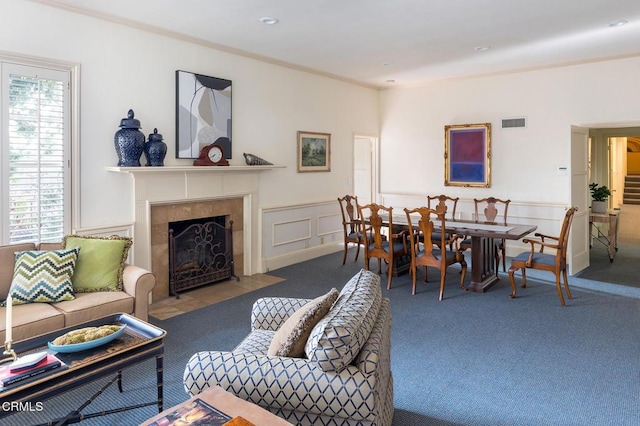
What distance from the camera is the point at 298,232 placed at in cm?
652

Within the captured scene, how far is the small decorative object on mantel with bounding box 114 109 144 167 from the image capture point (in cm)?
416

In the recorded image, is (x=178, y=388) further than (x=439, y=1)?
No

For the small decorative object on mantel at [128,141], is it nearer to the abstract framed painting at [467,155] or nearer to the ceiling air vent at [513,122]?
the abstract framed painting at [467,155]

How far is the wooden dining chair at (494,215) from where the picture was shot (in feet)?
18.5

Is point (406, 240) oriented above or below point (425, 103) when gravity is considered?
below

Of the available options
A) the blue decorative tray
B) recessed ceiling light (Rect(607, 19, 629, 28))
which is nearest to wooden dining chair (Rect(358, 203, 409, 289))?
recessed ceiling light (Rect(607, 19, 629, 28))

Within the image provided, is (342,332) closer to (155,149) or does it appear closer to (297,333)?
(297,333)

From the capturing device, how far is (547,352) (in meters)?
3.38

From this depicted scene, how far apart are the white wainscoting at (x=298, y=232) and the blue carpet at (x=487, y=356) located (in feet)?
3.22

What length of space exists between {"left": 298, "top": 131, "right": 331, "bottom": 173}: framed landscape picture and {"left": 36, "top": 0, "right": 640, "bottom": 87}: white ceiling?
100 centimetres

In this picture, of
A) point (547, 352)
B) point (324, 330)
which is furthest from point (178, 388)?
point (547, 352)

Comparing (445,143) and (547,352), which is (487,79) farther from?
(547,352)

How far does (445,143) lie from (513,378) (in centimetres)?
495

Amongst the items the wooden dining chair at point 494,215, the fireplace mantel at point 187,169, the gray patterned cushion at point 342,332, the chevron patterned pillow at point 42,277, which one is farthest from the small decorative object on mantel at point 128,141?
the wooden dining chair at point 494,215
